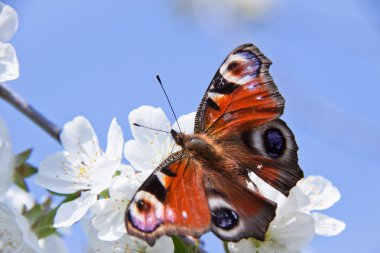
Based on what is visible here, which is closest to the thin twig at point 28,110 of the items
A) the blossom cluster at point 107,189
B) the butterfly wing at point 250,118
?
the blossom cluster at point 107,189

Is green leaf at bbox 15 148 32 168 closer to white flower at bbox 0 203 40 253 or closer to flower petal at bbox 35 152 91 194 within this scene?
flower petal at bbox 35 152 91 194

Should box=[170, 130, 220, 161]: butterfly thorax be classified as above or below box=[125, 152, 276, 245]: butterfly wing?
above

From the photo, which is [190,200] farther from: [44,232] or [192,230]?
[44,232]

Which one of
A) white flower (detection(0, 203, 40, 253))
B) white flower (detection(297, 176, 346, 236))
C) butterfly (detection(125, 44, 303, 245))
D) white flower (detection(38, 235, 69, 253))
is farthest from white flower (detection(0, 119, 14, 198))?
white flower (detection(297, 176, 346, 236))

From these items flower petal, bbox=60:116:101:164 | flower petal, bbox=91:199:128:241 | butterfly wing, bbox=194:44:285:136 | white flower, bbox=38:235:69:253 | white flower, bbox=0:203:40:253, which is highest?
butterfly wing, bbox=194:44:285:136

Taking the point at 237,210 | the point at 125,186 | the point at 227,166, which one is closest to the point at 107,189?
the point at 125,186

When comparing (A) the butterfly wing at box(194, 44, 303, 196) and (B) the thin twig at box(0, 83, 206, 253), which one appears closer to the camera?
(A) the butterfly wing at box(194, 44, 303, 196)

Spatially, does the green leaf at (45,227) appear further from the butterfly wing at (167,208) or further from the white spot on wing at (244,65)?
the white spot on wing at (244,65)
